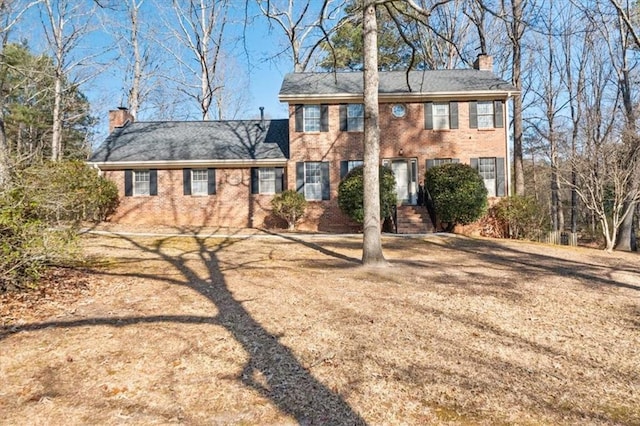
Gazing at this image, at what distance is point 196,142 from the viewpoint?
16672 mm

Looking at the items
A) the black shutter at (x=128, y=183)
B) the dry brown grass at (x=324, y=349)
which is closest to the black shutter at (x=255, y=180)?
the black shutter at (x=128, y=183)

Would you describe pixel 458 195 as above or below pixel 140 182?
below

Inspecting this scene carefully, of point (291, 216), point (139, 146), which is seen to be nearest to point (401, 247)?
point (291, 216)

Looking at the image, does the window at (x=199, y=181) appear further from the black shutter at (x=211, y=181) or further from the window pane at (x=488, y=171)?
the window pane at (x=488, y=171)

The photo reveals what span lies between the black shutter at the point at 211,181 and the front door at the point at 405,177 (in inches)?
277

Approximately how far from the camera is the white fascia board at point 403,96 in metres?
14.9

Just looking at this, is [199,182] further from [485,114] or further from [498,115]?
[498,115]

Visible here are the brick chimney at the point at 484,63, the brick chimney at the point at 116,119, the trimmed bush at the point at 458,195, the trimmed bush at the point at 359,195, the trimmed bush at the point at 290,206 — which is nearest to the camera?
the trimmed bush at the point at 458,195

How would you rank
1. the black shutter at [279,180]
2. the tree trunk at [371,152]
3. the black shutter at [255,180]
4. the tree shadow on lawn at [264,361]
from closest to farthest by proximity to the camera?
the tree shadow on lawn at [264,361] → the tree trunk at [371,152] → the black shutter at [279,180] → the black shutter at [255,180]

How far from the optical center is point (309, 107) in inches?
603

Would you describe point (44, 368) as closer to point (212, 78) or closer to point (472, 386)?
point (472, 386)

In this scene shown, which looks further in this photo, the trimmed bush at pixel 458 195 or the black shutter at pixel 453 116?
the black shutter at pixel 453 116

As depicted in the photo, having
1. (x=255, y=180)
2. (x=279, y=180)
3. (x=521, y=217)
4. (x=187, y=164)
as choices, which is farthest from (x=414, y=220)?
(x=187, y=164)

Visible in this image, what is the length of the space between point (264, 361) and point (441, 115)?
556 inches
